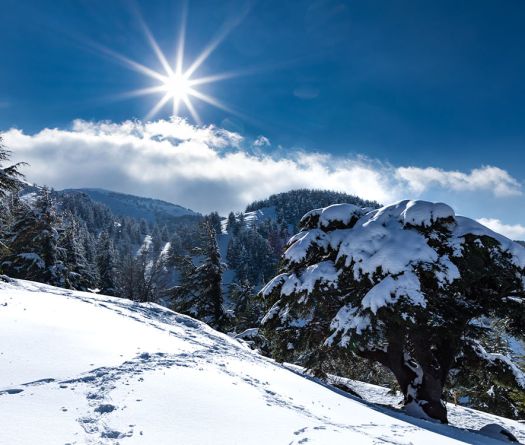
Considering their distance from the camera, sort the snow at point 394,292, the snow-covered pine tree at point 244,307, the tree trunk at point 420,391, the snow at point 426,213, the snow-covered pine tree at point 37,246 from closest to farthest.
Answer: the snow at point 394,292
the snow at point 426,213
the tree trunk at point 420,391
the snow-covered pine tree at point 37,246
the snow-covered pine tree at point 244,307

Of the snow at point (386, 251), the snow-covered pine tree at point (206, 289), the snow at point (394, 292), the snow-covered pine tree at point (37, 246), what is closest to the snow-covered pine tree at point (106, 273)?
the snow-covered pine tree at point (37, 246)

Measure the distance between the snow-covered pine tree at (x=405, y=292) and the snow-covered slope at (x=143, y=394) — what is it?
3.00m

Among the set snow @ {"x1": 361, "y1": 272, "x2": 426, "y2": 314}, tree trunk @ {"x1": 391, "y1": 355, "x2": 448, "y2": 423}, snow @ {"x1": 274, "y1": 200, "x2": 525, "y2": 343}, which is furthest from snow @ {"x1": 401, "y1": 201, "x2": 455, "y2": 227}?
tree trunk @ {"x1": 391, "y1": 355, "x2": 448, "y2": 423}

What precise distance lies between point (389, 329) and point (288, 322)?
13.9 feet

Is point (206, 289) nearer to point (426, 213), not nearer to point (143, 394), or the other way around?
point (426, 213)

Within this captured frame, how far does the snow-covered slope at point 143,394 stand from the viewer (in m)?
4.53

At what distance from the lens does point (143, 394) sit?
5707 mm

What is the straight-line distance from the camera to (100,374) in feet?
20.2

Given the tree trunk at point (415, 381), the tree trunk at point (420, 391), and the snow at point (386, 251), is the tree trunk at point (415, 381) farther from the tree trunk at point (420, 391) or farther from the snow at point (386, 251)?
the snow at point (386, 251)

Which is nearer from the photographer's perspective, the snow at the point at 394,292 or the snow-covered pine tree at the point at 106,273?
the snow at the point at 394,292

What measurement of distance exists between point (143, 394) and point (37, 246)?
26570mm

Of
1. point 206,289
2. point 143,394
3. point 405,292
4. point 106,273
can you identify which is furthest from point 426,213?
point 106,273

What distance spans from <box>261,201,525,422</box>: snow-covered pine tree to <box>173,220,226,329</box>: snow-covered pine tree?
39.7ft

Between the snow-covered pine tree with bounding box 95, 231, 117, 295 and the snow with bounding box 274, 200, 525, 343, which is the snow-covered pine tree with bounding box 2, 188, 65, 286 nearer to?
the snow-covered pine tree with bounding box 95, 231, 117, 295
